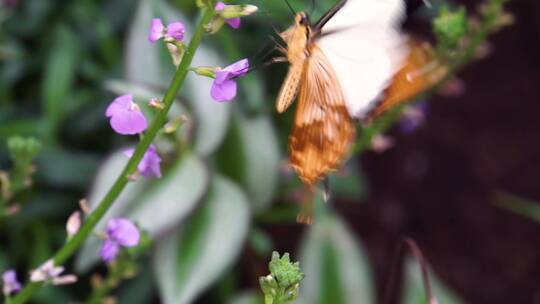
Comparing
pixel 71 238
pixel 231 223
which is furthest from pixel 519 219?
pixel 71 238

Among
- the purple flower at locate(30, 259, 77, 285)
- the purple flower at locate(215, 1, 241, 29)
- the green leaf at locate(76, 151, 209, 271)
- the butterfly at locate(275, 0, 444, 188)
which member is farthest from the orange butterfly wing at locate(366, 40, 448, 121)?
the green leaf at locate(76, 151, 209, 271)

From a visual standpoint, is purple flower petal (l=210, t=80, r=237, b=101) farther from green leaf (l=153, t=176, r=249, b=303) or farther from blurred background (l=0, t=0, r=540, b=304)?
green leaf (l=153, t=176, r=249, b=303)

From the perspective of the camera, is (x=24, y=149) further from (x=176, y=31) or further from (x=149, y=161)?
(x=176, y=31)

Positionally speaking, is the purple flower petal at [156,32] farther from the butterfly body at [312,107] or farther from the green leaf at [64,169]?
the green leaf at [64,169]

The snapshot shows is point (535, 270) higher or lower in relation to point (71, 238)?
lower

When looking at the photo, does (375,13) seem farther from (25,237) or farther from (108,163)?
(25,237)

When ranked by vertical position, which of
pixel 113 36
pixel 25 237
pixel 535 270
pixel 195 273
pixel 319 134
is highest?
pixel 113 36

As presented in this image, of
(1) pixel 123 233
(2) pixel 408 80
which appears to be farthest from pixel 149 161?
(2) pixel 408 80

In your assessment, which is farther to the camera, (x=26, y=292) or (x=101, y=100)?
(x=101, y=100)

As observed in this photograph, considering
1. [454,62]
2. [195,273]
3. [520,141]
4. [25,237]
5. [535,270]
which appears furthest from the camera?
[520,141]
